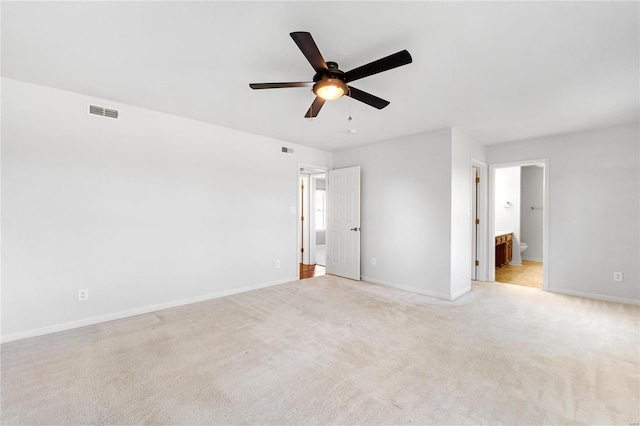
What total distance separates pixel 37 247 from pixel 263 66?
2.87 m

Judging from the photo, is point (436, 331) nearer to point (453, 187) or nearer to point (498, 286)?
point (453, 187)

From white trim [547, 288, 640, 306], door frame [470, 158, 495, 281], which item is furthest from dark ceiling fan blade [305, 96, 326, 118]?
white trim [547, 288, 640, 306]

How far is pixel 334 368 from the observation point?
2320 millimetres

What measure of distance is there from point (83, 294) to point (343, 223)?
13.0 ft

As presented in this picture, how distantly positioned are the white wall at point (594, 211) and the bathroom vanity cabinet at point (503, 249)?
1.63 metres

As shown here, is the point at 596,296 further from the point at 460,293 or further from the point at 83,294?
the point at 83,294

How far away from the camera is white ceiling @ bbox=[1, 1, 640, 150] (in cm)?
181

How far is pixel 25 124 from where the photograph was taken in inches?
111

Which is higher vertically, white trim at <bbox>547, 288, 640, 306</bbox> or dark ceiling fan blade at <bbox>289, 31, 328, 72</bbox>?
dark ceiling fan blade at <bbox>289, 31, 328, 72</bbox>

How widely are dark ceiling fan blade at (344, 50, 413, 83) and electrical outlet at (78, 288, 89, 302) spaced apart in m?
3.47

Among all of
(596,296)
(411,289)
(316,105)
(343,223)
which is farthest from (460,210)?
(316,105)

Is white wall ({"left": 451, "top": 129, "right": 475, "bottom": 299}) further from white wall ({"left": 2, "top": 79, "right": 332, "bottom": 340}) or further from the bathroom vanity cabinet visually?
white wall ({"left": 2, "top": 79, "right": 332, "bottom": 340})

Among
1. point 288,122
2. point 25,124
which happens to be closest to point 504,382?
point 288,122

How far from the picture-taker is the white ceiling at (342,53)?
1.81 meters
